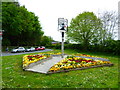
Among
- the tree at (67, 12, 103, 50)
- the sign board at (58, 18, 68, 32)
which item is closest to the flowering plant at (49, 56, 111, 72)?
the sign board at (58, 18, 68, 32)

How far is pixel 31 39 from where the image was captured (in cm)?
3938

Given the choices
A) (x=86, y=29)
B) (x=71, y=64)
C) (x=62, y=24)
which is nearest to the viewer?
(x=71, y=64)

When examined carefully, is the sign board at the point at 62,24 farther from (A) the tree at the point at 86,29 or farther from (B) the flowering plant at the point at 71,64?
(A) the tree at the point at 86,29

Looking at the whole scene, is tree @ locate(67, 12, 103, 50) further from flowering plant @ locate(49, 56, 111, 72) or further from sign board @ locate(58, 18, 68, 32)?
flowering plant @ locate(49, 56, 111, 72)

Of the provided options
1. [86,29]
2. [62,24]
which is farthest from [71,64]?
[86,29]

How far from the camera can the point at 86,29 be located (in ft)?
76.9

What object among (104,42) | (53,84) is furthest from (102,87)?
(104,42)

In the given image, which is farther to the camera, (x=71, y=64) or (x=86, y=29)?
(x=86, y=29)

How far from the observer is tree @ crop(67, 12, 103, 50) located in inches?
919

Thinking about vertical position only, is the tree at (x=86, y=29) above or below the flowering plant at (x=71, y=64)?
above

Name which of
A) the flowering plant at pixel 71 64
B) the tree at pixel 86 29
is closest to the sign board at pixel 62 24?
the flowering plant at pixel 71 64

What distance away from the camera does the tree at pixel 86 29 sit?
76.6ft

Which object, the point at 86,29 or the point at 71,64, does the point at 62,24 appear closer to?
the point at 71,64

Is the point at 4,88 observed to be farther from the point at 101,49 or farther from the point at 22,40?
the point at 22,40
